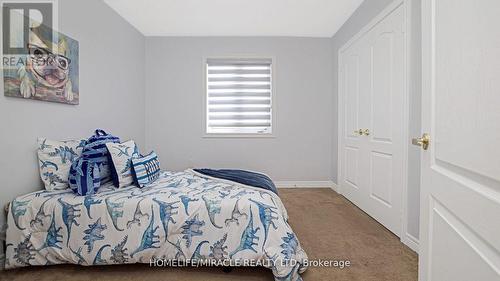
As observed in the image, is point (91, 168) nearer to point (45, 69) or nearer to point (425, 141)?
point (45, 69)

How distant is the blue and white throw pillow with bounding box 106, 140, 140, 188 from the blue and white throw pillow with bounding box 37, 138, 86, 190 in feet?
1.11

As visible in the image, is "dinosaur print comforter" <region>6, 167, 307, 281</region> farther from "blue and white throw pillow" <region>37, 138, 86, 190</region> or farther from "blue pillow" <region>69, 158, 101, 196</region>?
"blue and white throw pillow" <region>37, 138, 86, 190</region>

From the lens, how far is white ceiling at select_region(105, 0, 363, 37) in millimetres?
3031

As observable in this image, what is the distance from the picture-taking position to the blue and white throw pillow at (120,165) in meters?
2.05

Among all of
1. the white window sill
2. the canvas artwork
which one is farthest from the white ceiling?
the white window sill

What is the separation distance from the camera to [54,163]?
199 cm

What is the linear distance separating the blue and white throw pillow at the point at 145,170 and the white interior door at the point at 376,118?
2255mm

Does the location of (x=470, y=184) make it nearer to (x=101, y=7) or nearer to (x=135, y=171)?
(x=135, y=171)

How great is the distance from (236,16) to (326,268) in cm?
313

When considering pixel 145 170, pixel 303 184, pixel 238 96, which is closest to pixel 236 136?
pixel 238 96

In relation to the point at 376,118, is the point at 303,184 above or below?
below

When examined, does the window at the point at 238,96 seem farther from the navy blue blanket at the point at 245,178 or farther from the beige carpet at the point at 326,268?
the beige carpet at the point at 326,268

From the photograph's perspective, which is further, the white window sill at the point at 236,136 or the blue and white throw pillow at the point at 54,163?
the white window sill at the point at 236,136

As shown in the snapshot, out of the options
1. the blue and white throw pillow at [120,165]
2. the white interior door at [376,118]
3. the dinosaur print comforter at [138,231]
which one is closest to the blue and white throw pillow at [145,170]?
the blue and white throw pillow at [120,165]
